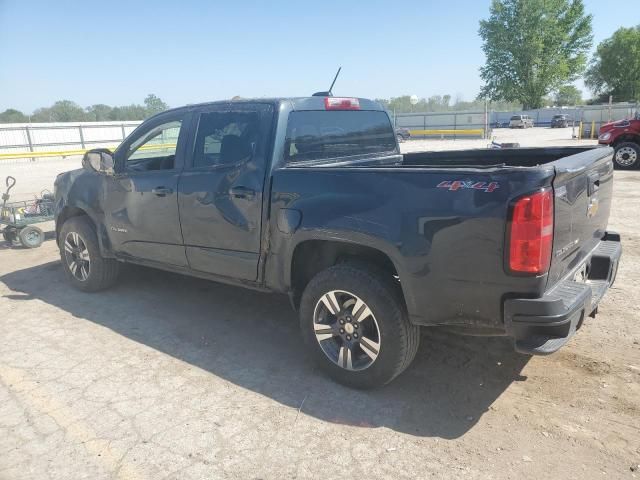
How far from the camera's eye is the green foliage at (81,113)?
225 ft

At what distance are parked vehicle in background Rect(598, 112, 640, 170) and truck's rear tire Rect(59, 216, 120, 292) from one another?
45.7ft

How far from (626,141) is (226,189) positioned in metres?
14.3

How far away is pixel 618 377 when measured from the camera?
3.47 m

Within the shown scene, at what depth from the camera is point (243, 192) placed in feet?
12.6

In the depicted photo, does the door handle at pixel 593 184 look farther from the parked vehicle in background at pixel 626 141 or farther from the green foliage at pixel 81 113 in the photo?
the green foliage at pixel 81 113

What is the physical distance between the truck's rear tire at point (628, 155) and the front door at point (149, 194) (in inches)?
542

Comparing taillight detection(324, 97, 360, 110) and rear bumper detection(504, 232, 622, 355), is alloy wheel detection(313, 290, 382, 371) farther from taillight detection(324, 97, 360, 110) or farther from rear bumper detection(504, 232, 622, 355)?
taillight detection(324, 97, 360, 110)

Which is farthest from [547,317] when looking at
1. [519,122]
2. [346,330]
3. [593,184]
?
[519,122]

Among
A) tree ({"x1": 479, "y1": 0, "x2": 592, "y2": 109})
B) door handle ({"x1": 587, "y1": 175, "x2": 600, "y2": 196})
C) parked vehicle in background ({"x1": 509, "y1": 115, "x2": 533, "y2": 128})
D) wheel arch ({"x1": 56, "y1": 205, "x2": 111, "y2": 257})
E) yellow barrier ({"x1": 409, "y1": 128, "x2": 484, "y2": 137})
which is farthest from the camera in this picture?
tree ({"x1": 479, "y1": 0, "x2": 592, "y2": 109})

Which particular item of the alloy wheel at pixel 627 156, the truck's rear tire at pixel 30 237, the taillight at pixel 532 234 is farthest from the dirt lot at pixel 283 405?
the alloy wheel at pixel 627 156

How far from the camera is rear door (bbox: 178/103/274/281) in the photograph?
3.84m

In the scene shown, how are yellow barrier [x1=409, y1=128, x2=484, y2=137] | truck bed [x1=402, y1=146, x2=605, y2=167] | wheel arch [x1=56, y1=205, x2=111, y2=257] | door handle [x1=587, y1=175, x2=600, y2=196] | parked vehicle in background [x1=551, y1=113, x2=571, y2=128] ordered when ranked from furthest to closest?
1. parked vehicle in background [x1=551, y1=113, x2=571, y2=128]
2. yellow barrier [x1=409, y1=128, x2=484, y2=137]
3. wheel arch [x1=56, y1=205, x2=111, y2=257]
4. truck bed [x1=402, y1=146, x2=605, y2=167]
5. door handle [x1=587, y1=175, x2=600, y2=196]

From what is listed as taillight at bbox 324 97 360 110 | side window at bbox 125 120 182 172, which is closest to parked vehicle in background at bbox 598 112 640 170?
taillight at bbox 324 97 360 110

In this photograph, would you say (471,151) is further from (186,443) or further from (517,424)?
(186,443)
